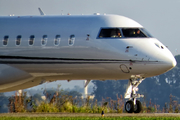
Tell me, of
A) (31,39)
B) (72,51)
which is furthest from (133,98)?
(31,39)

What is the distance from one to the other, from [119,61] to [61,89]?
8.17m

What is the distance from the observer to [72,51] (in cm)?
2783

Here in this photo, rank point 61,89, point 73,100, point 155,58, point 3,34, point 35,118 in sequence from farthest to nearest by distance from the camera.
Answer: point 61,89
point 73,100
point 3,34
point 155,58
point 35,118

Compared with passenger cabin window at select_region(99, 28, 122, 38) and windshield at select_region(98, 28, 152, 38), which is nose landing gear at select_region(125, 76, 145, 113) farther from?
passenger cabin window at select_region(99, 28, 122, 38)

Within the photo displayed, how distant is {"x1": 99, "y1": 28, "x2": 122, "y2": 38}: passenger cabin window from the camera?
27781 mm

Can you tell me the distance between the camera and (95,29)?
2798cm

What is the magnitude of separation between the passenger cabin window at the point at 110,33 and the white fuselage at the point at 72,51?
0.18 metres

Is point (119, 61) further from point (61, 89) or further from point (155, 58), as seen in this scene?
point (61, 89)

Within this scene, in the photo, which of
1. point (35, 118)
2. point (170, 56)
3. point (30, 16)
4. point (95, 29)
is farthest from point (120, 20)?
point (35, 118)

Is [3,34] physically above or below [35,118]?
above

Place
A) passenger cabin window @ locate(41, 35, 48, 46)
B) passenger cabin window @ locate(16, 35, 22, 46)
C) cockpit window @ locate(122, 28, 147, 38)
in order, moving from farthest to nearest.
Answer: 1. passenger cabin window @ locate(16, 35, 22, 46)
2. passenger cabin window @ locate(41, 35, 48, 46)
3. cockpit window @ locate(122, 28, 147, 38)

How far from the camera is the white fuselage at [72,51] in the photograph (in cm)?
2716

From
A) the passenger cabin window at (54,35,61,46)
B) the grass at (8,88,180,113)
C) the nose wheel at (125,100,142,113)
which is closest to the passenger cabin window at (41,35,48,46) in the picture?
the passenger cabin window at (54,35,61,46)

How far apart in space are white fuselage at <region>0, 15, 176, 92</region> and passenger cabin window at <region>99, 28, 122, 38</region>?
0.58 feet
